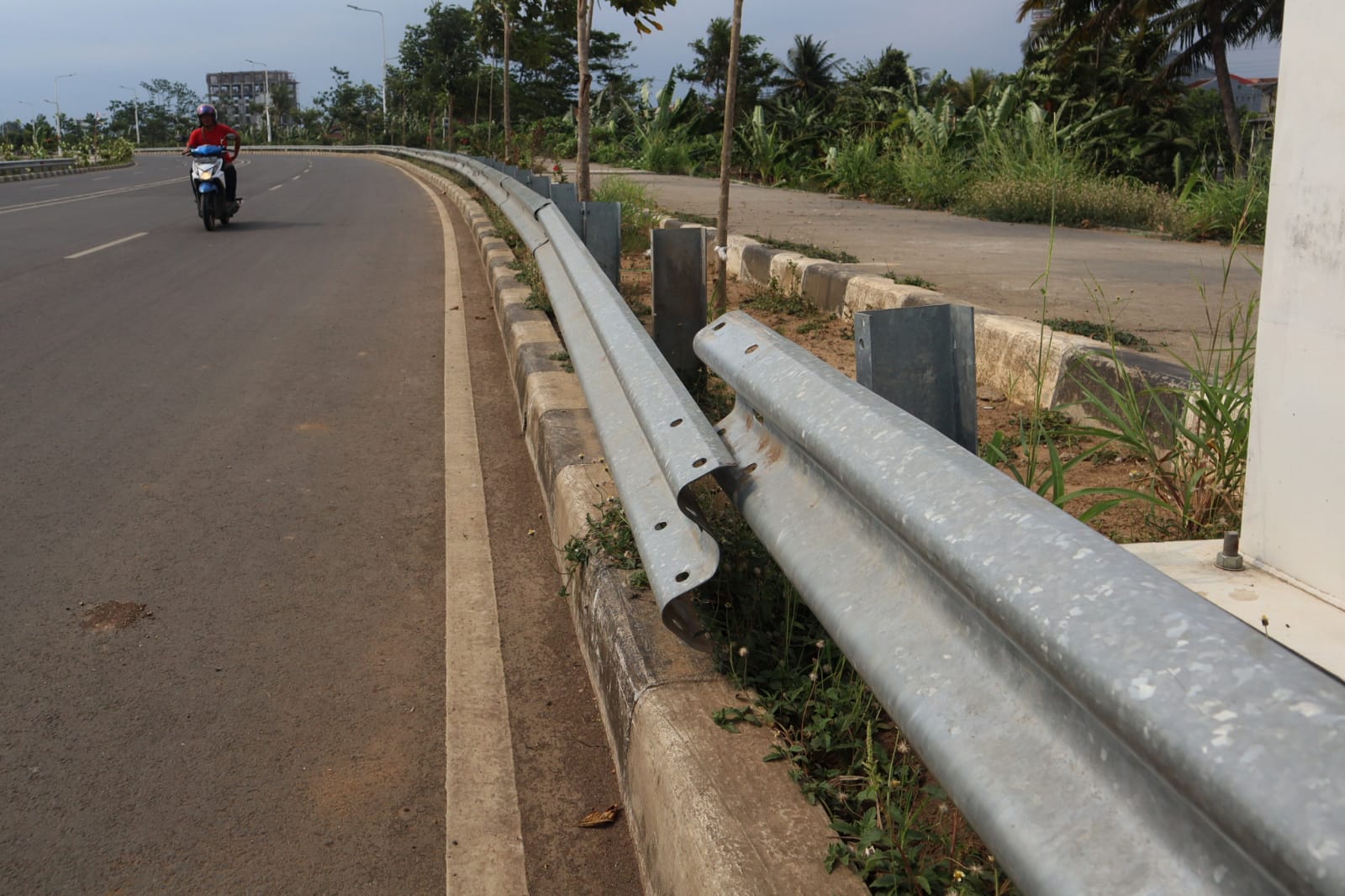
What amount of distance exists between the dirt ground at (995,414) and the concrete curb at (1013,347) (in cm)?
11

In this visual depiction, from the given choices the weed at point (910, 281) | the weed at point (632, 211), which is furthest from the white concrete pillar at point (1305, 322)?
the weed at point (632, 211)

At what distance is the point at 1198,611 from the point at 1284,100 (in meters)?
1.63

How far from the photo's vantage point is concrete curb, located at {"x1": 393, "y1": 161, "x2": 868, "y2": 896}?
6.15ft

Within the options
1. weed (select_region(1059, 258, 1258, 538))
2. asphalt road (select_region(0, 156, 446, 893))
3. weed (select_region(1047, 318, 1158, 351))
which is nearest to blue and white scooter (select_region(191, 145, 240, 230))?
asphalt road (select_region(0, 156, 446, 893))

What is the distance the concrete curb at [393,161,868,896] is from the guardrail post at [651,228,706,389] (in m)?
1.00

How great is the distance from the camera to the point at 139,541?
13.1 feet

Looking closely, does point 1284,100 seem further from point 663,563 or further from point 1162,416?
point 1162,416

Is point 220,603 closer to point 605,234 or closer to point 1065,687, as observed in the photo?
point 1065,687

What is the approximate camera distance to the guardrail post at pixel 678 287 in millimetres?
4480

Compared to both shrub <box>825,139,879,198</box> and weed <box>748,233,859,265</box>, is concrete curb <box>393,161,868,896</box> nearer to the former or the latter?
weed <box>748,233,859,265</box>

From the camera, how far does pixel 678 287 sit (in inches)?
177

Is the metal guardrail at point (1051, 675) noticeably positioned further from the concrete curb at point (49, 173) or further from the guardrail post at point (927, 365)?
the concrete curb at point (49, 173)

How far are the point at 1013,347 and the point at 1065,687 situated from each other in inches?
175

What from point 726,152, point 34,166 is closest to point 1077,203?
point 726,152
